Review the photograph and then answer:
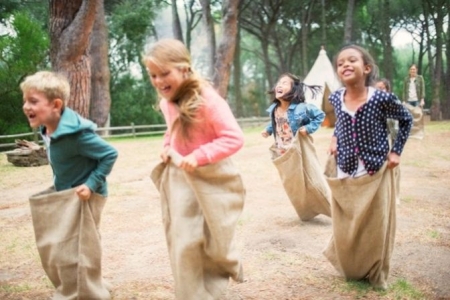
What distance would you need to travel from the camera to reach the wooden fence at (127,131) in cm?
1511

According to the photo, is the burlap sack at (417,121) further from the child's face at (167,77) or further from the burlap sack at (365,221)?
the child's face at (167,77)

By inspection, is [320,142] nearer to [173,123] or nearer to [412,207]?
[412,207]

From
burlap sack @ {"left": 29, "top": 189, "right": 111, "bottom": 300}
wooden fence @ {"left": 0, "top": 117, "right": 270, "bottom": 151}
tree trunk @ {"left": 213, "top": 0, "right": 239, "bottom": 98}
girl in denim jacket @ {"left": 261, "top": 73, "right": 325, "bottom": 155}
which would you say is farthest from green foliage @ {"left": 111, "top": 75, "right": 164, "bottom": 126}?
burlap sack @ {"left": 29, "top": 189, "right": 111, "bottom": 300}

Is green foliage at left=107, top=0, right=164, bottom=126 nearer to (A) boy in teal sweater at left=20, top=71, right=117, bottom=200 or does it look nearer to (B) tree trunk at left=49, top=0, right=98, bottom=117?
(B) tree trunk at left=49, top=0, right=98, bottom=117

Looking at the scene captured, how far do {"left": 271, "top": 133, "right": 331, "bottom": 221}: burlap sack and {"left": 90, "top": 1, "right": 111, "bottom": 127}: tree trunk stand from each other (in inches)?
589

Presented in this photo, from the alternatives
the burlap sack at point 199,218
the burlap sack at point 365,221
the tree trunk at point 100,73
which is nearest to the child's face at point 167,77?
the burlap sack at point 199,218

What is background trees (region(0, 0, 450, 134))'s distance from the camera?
1073 cm

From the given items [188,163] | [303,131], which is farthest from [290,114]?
[188,163]

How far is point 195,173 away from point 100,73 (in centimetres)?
1707

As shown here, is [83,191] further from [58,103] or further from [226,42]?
[226,42]

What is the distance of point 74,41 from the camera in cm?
1023

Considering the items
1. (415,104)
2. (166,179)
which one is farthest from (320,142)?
(166,179)

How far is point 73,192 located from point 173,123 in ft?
2.41

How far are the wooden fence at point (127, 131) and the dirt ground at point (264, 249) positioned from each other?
25.5ft
